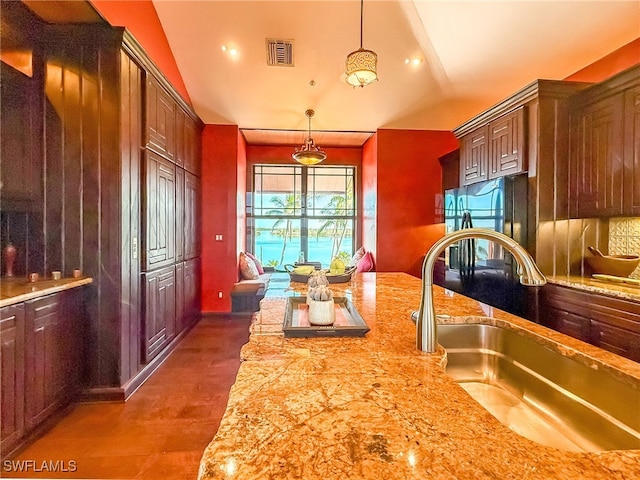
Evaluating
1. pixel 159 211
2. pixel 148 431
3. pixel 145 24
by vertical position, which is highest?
pixel 145 24

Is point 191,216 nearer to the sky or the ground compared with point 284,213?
nearer to the ground

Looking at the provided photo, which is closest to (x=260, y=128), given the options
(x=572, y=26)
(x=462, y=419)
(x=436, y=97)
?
(x=436, y=97)

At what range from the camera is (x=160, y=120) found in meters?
3.29

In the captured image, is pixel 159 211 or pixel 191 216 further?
pixel 191 216

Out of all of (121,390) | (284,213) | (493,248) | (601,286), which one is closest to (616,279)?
(601,286)

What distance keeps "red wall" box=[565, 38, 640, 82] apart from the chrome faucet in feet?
9.81

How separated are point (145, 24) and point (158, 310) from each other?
9.28ft

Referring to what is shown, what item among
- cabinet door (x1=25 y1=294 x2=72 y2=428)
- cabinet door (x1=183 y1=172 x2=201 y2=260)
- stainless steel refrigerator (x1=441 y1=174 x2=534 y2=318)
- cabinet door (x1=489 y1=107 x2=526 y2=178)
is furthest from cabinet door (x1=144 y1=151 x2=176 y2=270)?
cabinet door (x1=489 y1=107 x2=526 y2=178)

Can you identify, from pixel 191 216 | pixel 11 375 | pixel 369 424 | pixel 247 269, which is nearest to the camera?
pixel 369 424

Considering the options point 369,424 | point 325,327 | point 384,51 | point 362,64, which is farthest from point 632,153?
point 369,424

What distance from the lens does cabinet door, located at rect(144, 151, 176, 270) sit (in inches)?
118

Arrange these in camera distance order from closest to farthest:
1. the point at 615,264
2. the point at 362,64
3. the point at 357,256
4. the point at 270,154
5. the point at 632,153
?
the point at 632,153 → the point at 615,264 → the point at 362,64 → the point at 357,256 → the point at 270,154

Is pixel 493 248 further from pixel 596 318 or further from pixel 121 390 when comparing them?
pixel 121 390

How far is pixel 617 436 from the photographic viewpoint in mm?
830
